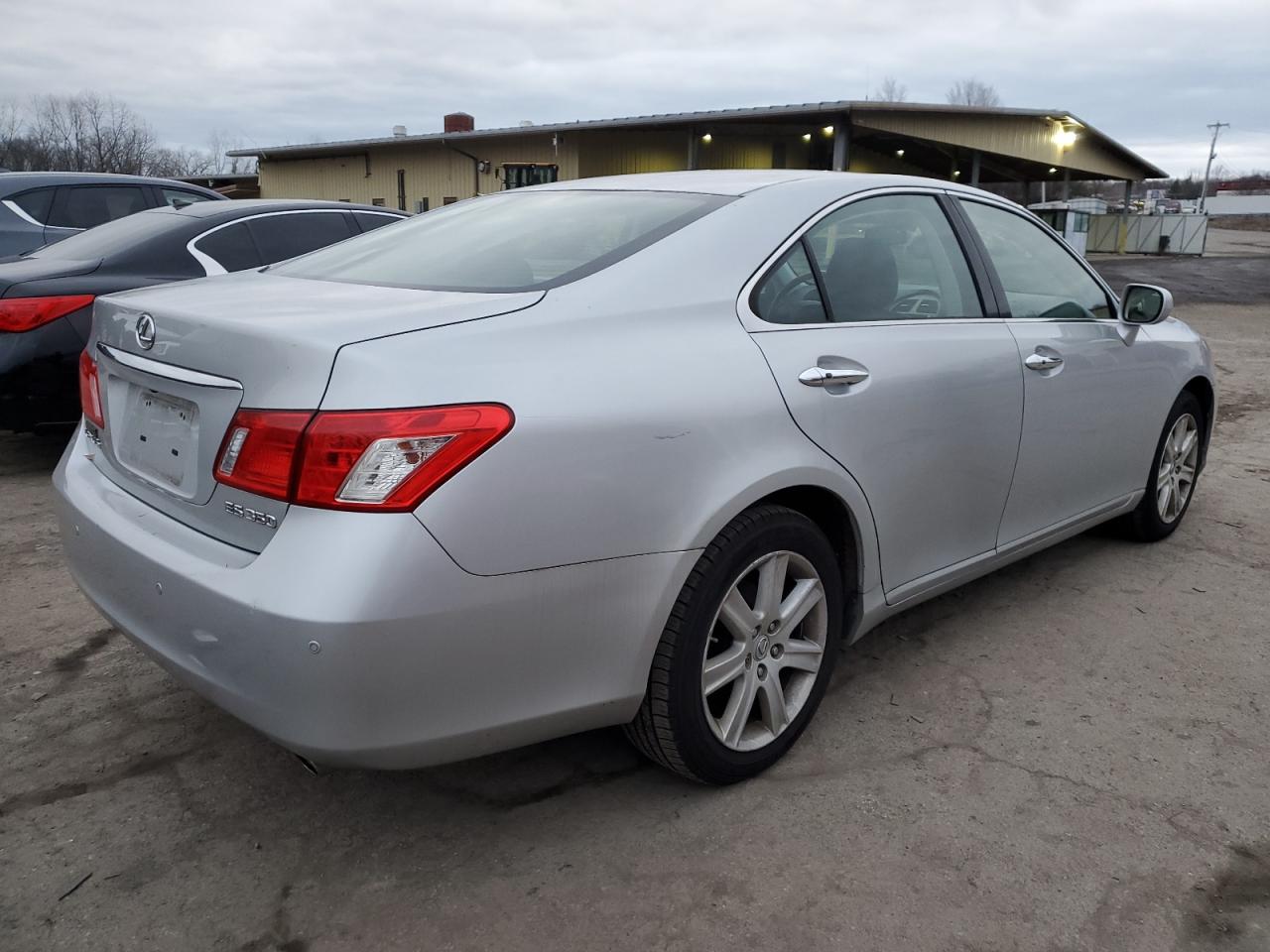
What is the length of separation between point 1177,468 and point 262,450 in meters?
4.01

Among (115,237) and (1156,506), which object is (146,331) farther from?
(1156,506)

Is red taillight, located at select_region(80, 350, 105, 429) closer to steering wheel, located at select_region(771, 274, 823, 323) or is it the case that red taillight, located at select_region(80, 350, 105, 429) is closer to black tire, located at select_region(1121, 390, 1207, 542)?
steering wheel, located at select_region(771, 274, 823, 323)

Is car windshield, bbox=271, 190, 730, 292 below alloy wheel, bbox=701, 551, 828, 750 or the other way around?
the other way around

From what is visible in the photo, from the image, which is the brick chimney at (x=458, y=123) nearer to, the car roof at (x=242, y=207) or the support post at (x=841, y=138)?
the support post at (x=841, y=138)

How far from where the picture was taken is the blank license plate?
2.17m

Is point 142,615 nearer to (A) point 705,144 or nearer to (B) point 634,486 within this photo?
(B) point 634,486

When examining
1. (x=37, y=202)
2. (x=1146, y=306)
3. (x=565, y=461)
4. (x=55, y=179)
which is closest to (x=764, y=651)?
(x=565, y=461)

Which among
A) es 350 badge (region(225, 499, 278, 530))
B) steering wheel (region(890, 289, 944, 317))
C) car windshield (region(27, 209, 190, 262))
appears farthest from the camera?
car windshield (region(27, 209, 190, 262))

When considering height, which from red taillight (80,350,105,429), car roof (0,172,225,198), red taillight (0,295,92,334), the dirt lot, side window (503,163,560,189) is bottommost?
the dirt lot

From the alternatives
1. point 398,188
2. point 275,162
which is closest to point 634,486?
point 398,188

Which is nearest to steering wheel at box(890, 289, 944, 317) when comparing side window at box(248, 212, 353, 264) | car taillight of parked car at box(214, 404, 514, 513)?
car taillight of parked car at box(214, 404, 514, 513)

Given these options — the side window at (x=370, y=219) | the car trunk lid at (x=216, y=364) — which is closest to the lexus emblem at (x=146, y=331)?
the car trunk lid at (x=216, y=364)

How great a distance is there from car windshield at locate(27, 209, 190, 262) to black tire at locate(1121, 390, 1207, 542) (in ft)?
16.3

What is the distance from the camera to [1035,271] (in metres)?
3.67
